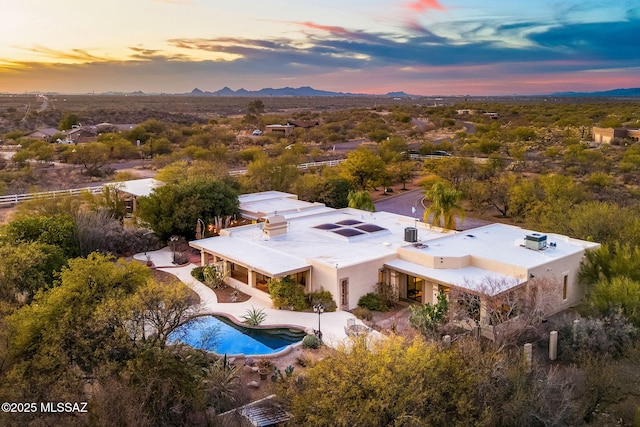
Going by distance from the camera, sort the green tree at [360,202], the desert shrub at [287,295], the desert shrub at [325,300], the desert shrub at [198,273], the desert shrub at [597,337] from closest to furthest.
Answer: the desert shrub at [597,337]
the desert shrub at [325,300]
the desert shrub at [287,295]
the desert shrub at [198,273]
the green tree at [360,202]

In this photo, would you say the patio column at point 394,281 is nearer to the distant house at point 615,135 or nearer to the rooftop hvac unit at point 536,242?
the rooftop hvac unit at point 536,242

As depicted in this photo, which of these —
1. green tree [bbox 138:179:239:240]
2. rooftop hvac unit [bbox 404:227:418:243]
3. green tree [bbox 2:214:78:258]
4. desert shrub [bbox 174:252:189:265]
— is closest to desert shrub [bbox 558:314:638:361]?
rooftop hvac unit [bbox 404:227:418:243]

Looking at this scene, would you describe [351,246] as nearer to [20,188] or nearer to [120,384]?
[120,384]

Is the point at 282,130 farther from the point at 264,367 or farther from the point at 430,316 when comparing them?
the point at 264,367

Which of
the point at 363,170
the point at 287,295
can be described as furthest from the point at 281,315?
the point at 363,170

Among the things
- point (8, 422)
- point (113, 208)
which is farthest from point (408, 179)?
point (8, 422)

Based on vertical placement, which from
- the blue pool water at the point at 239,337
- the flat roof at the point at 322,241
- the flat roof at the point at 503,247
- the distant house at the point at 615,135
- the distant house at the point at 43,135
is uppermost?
the distant house at the point at 43,135

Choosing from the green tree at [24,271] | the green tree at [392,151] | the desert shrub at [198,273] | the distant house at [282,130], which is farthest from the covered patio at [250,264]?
the distant house at [282,130]
